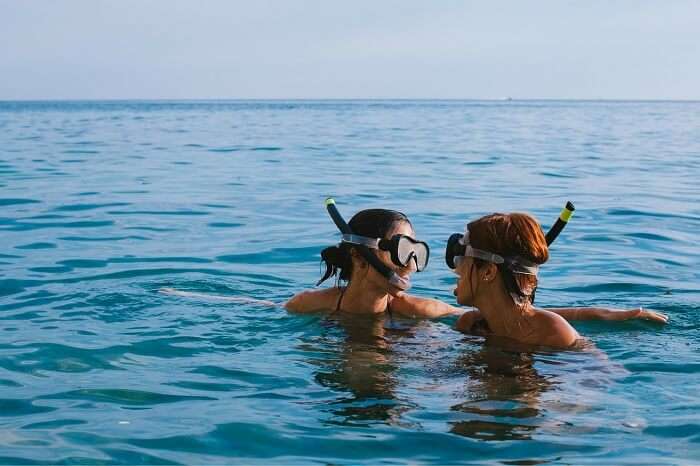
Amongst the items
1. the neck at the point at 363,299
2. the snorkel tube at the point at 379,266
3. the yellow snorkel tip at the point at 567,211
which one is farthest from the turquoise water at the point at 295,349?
the yellow snorkel tip at the point at 567,211

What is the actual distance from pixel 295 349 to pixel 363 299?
613 mm

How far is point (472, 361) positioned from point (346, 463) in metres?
1.51

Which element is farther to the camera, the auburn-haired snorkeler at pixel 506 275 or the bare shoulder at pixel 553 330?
the bare shoulder at pixel 553 330

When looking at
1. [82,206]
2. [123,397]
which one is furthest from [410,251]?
[82,206]

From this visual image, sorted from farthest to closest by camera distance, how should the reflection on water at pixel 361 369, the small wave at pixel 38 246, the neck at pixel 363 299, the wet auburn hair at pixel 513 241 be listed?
the small wave at pixel 38 246 → the neck at pixel 363 299 → the wet auburn hair at pixel 513 241 → the reflection on water at pixel 361 369

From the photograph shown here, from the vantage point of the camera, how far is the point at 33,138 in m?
27.5

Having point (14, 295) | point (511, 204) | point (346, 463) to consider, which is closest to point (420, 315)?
point (346, 463)

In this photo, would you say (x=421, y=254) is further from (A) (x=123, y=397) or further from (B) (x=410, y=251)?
(A) (x=123, y=397)

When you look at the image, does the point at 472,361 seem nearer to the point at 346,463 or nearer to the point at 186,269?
the point at 346,463

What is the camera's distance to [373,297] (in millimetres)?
6008

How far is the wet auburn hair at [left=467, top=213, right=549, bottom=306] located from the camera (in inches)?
199

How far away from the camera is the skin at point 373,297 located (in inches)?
226

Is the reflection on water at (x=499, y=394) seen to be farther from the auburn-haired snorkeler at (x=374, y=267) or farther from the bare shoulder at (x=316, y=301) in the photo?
the bare shoulder at (x=316, y=301)

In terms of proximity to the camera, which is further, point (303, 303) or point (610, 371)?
point (303, 303)
